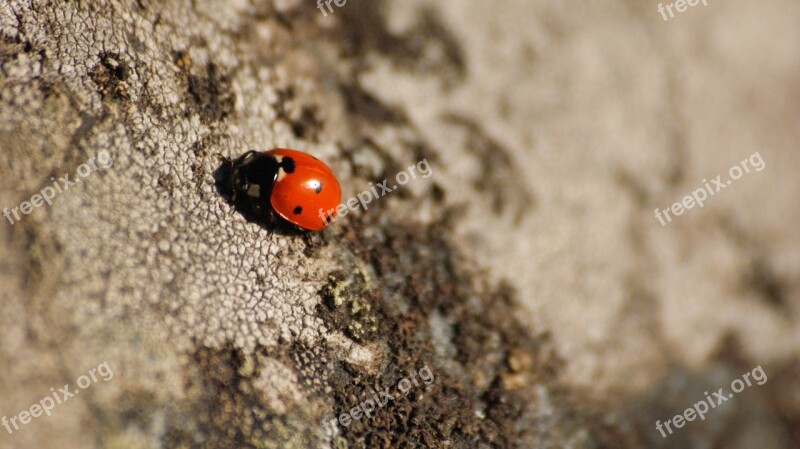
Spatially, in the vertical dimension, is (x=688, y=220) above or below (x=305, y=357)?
above

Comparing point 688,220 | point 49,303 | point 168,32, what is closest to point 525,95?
point 688,220

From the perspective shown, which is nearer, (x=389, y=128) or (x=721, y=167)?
(x=389, y=128)

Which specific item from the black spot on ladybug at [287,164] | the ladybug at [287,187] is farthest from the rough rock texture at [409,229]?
the black spot on ladybug at [287,164]

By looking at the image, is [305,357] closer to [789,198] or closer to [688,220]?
[688,220]

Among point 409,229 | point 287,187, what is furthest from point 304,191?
point 409,229

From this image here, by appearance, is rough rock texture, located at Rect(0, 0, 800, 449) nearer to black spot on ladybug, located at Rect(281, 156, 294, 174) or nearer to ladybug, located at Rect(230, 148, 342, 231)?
ladybug, located at Rect(230, 148, 342, 231)

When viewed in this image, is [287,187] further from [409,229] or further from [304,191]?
[409,229]

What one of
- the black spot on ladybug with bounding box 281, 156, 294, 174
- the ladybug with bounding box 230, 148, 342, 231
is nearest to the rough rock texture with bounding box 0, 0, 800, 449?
the ladybug with bounding box 230, 148, 342, 231
